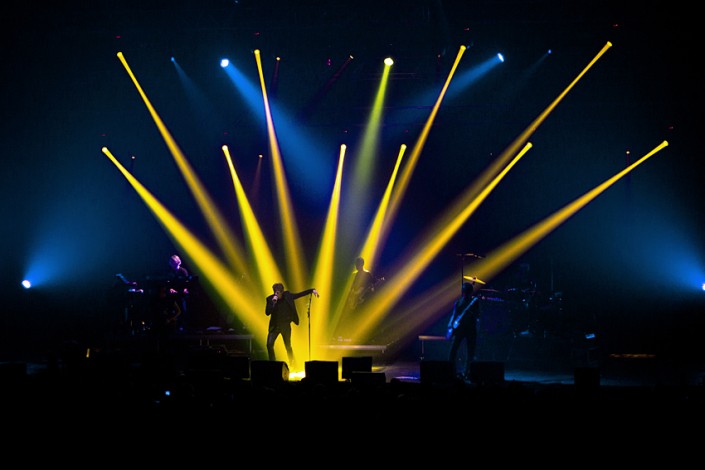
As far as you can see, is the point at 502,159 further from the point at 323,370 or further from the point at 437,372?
→ the point at 323,370

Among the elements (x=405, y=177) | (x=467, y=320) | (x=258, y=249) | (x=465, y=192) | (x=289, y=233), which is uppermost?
(x=405, y=177)

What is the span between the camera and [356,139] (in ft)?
53.3

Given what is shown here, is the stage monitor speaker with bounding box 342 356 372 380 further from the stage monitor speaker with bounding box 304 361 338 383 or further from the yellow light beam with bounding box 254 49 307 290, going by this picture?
the yellow light beam with bounding box 254 49 307 290

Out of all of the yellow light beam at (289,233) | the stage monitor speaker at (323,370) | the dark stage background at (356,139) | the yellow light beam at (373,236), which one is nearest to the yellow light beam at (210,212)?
the dark stage background at (356,139)

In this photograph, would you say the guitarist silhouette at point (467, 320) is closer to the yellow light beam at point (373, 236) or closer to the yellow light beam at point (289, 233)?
the yellow light beam at point (373, 236)

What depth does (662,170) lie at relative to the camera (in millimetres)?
15242

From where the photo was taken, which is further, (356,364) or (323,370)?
(356,364)

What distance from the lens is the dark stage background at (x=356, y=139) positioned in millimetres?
12461

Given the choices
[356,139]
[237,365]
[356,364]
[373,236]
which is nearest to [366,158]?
[356,139]

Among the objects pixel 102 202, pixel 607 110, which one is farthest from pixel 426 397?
pixel 102 202

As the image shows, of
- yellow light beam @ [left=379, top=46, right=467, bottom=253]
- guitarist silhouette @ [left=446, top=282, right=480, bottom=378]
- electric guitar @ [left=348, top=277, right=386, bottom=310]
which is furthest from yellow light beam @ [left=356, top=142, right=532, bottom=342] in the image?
guitarist silhouette @ [left=446, top=282, right=480, bottom=378]

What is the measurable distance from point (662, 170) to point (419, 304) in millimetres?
6276

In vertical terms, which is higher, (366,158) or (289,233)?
(366,158)

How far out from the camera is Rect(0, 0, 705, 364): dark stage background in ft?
40.9
